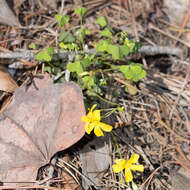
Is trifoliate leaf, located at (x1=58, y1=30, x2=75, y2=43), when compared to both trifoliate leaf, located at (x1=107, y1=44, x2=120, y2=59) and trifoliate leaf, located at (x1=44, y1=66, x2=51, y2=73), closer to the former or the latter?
trifoliate leaf, located at (x1=44, y1=66, x2=51, y2=73)

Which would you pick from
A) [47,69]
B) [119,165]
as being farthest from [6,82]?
[119,165]

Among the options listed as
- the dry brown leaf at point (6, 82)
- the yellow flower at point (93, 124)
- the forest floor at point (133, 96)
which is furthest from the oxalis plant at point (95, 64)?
the dry brown leaf at point (6, 82)

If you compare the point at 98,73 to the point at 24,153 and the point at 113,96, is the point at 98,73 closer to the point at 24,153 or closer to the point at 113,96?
the point at 113,96

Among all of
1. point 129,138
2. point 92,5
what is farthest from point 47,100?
point 92,5

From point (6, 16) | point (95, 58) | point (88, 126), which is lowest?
point (88, 126)

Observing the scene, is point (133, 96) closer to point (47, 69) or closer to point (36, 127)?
point (47, 69)

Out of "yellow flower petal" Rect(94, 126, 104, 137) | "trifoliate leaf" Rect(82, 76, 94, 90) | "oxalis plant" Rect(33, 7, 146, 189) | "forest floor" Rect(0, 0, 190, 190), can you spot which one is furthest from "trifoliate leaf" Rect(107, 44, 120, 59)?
"yellow flower petal" Rect(94, 126, 104, 137)

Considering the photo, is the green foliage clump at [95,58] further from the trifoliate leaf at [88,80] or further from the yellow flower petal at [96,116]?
the yellow flower petal at [96,116]
